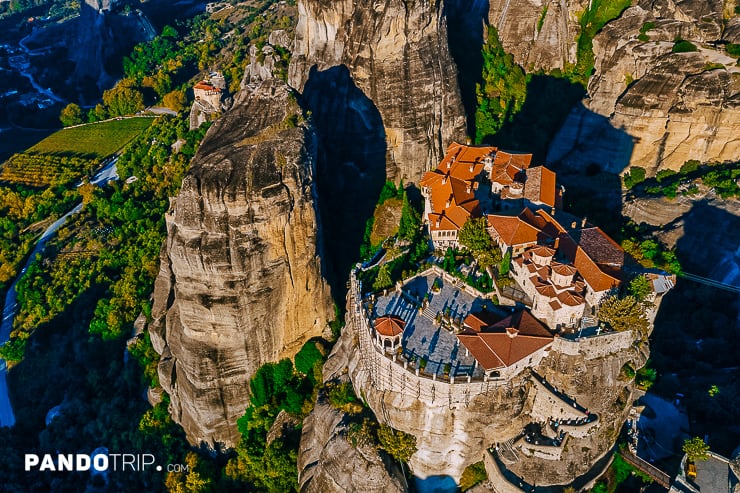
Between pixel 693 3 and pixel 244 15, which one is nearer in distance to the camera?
pixel 693 3

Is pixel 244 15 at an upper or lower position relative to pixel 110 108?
upper

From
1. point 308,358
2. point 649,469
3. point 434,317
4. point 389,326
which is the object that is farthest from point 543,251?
point 308,358

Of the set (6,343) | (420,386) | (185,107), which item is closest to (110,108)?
(185,107)

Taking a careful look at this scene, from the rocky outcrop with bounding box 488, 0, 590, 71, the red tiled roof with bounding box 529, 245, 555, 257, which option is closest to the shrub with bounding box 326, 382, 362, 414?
the red tiled roof with bounding box 529, 245, 555, 257

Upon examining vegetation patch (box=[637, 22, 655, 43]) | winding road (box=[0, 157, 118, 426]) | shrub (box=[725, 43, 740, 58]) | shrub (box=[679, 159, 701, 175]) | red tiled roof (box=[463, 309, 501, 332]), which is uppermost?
vegetation patch (box=[637, 22, 655, 43])

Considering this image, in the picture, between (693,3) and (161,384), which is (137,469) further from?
(693,3)

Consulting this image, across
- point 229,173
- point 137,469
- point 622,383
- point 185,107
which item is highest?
point 229,173

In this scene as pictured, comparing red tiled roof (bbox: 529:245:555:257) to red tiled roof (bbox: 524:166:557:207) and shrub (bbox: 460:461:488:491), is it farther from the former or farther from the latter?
shrub (bbox: 460:461:488:491)
